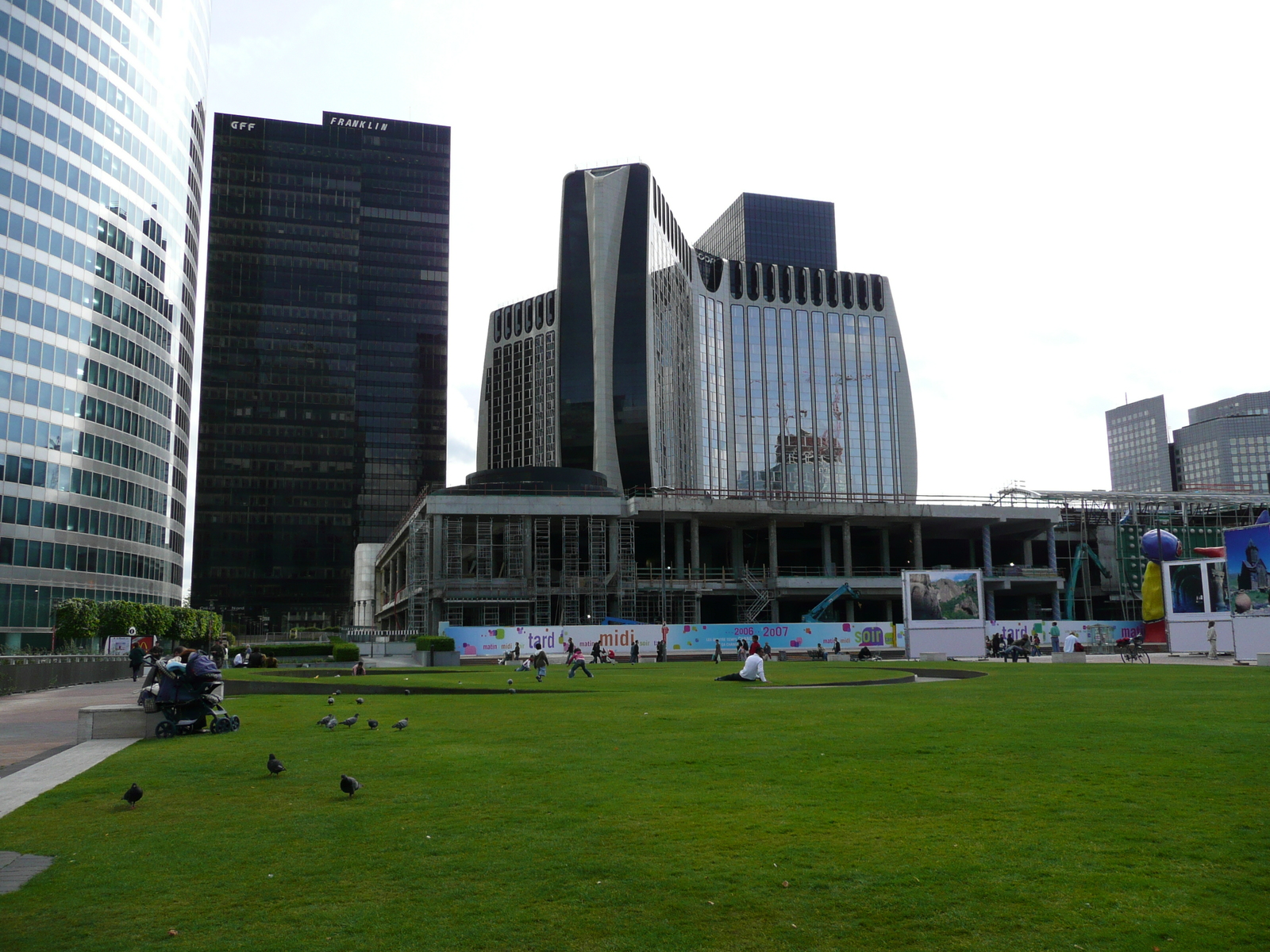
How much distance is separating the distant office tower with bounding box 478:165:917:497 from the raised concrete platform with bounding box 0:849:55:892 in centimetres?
11705

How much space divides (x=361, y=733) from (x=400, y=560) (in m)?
103

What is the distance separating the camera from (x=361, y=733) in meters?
16.7

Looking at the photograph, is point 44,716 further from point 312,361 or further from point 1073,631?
point 312,361

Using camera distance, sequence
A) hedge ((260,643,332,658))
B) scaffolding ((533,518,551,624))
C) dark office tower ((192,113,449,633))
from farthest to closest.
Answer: dark office tower ((192,113,449,633)) < scaffolding ((533,518,551,624)) < hedge ((260,643,332,658))

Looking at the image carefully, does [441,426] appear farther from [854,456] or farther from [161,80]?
[161,80]

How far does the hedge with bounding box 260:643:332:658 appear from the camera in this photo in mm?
63719

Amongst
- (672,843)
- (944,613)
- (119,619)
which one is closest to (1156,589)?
(944,613)

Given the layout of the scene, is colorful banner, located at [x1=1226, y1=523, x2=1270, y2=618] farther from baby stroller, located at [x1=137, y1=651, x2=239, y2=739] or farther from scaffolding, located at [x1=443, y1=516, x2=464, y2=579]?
scaffolding, located at [x1=443, y1=516, x2=464, y2=579]

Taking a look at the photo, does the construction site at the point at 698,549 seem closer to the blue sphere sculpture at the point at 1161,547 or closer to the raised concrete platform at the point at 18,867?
the blue sphere sculpture at the point at 1161,547

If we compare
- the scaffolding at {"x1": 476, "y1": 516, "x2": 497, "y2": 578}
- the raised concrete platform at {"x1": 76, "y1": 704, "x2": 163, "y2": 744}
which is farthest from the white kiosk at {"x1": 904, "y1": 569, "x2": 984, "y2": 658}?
the raised concrete platform at {"x1": 76, "y1": 704, "x2": 163, "y2": 744}

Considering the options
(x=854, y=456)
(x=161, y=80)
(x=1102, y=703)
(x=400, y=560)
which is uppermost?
(x=161, y=80)

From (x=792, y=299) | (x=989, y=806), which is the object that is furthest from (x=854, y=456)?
(x=989, y=806)

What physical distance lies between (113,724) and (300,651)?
164 ft

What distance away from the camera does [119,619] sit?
61.8 m
